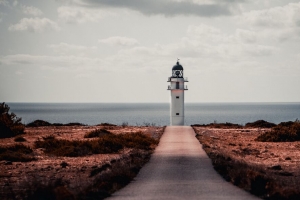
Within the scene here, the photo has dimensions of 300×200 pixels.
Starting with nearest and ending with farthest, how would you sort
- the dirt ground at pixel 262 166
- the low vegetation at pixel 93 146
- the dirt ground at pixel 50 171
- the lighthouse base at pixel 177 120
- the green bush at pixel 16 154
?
the dirt ground at pixel 262 166 < the dirt ground at pixel 50 171 < the green bush at pixel 16 154 < the low vegetation at pixel 93 146 < the lighthouse base at pixel 177 120

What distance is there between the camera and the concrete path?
1480 centimetres

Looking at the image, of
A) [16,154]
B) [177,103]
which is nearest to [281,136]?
[16,154]

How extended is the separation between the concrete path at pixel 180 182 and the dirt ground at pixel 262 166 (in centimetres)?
46

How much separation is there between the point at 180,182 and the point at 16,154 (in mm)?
13787

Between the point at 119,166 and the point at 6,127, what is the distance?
2609 centimetres

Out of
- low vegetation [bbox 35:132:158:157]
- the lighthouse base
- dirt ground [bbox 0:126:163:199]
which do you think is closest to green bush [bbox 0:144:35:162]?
dirt ground [bbox 0:126:163:199]

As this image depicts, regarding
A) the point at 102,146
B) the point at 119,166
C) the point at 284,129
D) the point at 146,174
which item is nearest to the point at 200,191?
the point at 146,174

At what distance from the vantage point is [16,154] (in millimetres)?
28016

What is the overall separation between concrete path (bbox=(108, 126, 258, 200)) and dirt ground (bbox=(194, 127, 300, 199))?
18.3 inches

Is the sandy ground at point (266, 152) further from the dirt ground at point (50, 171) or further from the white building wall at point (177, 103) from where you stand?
the white building wall at point (177, 103)

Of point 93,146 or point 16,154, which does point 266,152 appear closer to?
point 93,146

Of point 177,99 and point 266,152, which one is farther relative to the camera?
point 177,99

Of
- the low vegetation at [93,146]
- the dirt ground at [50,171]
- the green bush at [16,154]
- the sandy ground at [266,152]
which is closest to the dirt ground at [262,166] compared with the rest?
the sandy ground at [266,152]

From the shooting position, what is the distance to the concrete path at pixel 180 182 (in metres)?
14.8
